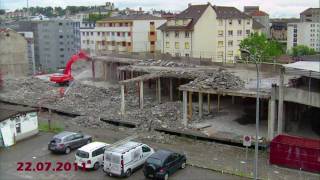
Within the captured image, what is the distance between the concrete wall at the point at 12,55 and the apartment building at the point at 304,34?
7247 cm

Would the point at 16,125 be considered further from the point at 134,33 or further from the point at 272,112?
the point at 134,33

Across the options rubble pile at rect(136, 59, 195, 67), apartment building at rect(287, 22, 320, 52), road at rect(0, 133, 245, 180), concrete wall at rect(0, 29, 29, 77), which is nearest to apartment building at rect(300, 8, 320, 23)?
apartment building at rect(287, 22, 320, 52)

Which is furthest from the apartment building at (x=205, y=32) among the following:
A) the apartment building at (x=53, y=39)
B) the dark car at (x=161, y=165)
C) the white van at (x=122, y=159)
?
the apartment building at (x=53, y=39)

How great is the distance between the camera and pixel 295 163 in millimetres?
20109

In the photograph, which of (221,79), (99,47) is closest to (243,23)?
(99,47)

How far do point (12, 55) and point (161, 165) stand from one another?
44476mm

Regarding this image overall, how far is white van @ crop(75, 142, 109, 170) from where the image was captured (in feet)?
66.9

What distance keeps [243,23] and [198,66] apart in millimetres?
24459

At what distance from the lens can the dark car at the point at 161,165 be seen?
1889 cm

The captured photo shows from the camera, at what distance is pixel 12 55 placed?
57.7m

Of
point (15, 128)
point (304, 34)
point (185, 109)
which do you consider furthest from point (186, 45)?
point (304, 34)

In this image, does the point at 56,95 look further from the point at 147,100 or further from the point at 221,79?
the point at 221,79

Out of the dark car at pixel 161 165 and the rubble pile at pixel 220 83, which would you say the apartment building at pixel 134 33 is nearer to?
the rubble pile at pixel 220 83

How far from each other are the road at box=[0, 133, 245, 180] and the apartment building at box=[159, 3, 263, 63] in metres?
31.4
